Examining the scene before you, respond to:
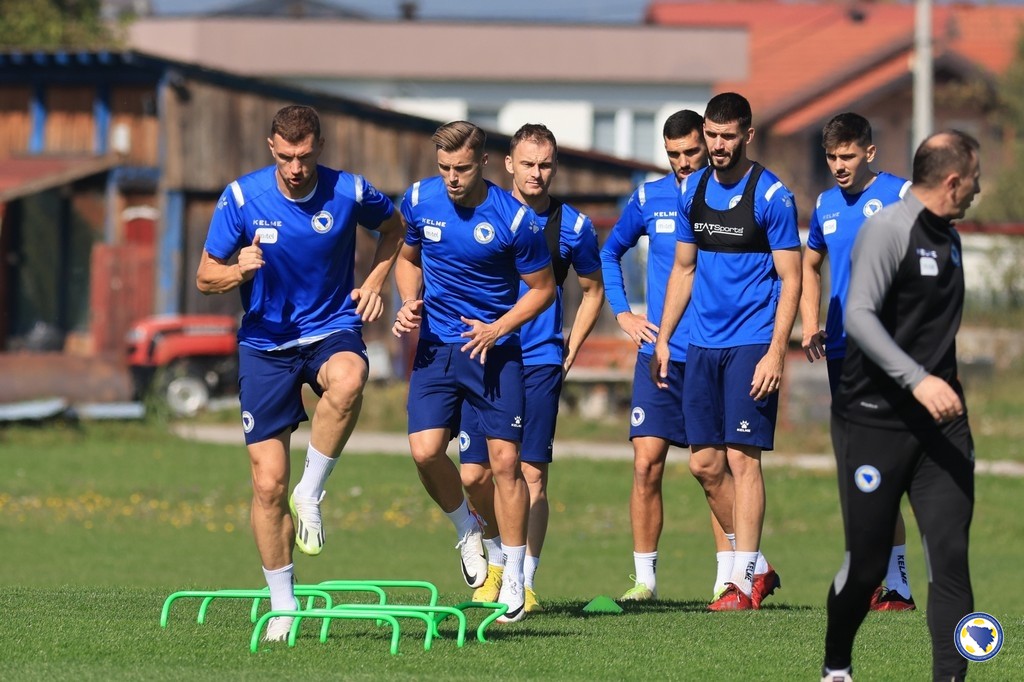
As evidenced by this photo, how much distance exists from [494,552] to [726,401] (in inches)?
63.8

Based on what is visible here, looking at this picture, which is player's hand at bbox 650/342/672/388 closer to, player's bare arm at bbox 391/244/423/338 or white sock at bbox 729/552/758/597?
white sock at bbox 729/552/758/597

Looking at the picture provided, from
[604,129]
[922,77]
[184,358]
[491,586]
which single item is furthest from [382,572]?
[604,129]

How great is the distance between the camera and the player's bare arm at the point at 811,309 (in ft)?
31.7

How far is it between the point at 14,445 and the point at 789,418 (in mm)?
9936

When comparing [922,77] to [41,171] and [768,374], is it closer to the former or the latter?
[41,171]

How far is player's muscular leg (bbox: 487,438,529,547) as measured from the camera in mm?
8977

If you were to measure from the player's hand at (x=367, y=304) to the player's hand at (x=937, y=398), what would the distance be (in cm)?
303

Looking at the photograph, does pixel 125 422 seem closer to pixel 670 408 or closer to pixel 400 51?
pixel 670 408

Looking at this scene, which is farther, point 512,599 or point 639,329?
point 639,329

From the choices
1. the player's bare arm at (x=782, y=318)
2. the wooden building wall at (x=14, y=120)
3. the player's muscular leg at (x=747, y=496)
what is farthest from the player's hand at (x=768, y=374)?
the wooden building wall at (x=14, y=120)

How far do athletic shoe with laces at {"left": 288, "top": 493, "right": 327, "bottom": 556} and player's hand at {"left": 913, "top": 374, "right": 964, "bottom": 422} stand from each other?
10.9ft

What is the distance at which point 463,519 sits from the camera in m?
9.44

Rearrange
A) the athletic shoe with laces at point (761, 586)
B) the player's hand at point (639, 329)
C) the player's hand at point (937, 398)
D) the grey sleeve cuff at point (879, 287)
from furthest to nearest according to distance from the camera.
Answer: the player's hand at point (639, 329) → the athletic shoe with laces at point (761, 586) → the grey sleeve cuff at point (879, 287) → the player's hand at point (937, 398)
